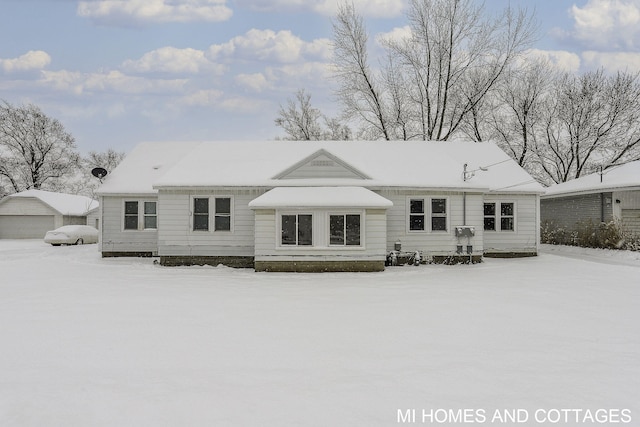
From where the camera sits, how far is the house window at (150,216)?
18.3m

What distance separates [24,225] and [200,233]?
26.5 metres

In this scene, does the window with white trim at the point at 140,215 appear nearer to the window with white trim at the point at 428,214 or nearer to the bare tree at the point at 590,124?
the window with white trim at the point at 428,214

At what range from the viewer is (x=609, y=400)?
14.2 feet

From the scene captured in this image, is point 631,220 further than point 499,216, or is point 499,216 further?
point 631,220

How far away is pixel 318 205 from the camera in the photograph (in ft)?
46.2

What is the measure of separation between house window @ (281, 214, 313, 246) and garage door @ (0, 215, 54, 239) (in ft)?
92.8

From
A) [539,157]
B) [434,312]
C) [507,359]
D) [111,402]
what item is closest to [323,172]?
[434,312]

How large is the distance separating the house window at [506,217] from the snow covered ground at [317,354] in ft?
23.1

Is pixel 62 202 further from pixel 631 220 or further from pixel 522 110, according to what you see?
pixel 631 220

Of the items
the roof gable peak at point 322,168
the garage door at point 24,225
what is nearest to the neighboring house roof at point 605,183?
the roof gable peak at point 322,168

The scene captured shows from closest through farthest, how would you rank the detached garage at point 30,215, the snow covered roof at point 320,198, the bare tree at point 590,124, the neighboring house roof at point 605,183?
the snow covered roof at point 320,198
the neighboring house roof at point 605,183
the bare tree at point 590,124
the detached garage at point 30,215

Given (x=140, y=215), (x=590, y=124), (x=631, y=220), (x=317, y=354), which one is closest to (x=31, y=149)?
(x=140, y=215)

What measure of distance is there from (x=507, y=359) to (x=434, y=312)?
2.70 metres

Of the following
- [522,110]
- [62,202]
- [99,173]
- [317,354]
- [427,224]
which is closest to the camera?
[317,354]
